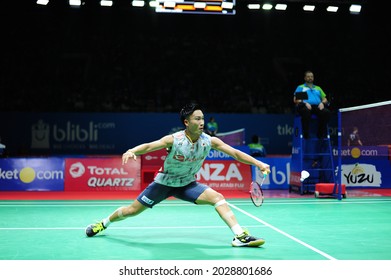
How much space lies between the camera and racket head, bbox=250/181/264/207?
20.2 ft

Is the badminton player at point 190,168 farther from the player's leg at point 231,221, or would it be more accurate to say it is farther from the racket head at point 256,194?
the racket head at point 256,194

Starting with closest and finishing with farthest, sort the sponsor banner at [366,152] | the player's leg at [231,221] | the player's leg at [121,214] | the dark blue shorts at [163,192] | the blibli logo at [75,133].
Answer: the player's leg at [231,221] < the dark blue shorts at [163,192] < the player's leg at [121,214] < the sponsor banner at [366,152] < the blibli logo at [75,133]

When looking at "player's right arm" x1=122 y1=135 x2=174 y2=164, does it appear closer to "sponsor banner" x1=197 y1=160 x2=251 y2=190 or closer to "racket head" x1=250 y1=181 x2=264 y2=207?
"racket head" x1=250 y1=181 x2=264 y2=207

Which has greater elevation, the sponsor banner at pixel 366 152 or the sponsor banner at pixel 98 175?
the sponsor banner at pixel 366 152

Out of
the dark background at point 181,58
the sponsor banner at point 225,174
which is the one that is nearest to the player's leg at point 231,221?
the sponsor banner at point 225,174

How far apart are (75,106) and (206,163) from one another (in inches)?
468

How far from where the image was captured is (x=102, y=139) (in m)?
22.4

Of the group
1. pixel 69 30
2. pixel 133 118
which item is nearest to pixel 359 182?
pixel 133 118

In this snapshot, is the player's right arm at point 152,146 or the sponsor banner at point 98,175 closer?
the player's right arm at point 152,146

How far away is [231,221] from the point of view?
5688mm

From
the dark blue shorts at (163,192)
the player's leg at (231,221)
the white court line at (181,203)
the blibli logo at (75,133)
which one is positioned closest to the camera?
the player's leg at (231,221)

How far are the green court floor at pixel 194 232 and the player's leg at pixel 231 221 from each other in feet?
0.30

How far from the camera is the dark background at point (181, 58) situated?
24.4m

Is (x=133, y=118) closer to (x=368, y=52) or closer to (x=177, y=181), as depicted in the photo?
(x=368, y=52)
